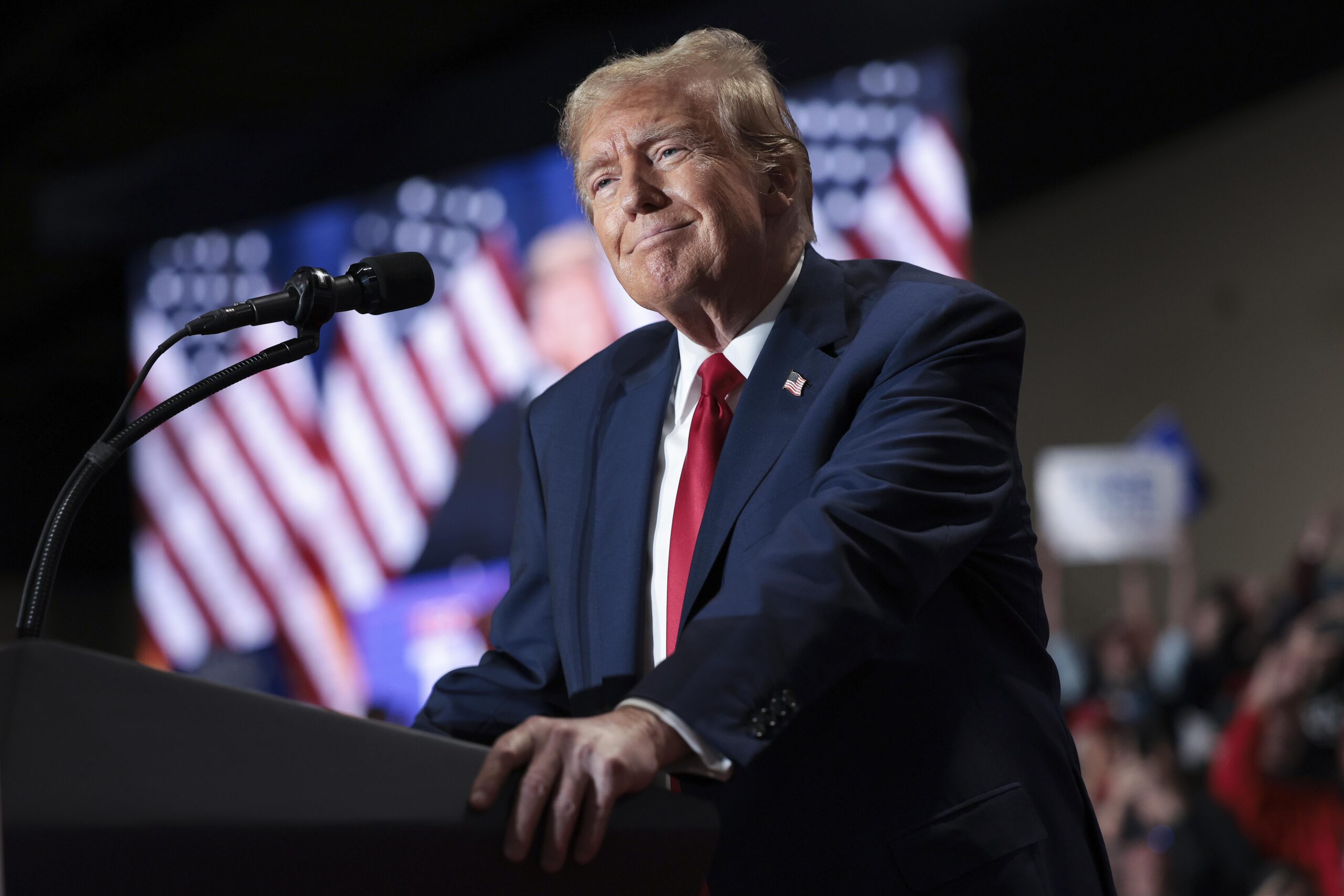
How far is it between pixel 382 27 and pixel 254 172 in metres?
0.97

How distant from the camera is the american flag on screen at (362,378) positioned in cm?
403

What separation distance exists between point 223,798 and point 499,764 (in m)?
0.15

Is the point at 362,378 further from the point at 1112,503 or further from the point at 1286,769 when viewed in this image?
the point at 1286,769

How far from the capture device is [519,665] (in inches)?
54.0

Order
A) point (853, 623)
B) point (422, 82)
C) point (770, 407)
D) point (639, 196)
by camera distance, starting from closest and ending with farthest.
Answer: point (853, 623)
point (770, 407)
point (639, 196)
point (422, 82)

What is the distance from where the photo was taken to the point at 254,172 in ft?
17.8

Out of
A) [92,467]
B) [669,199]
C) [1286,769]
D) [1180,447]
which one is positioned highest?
[669,199]

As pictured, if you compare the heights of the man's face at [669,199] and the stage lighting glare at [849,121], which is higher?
the stage lighting glare at [849,121]

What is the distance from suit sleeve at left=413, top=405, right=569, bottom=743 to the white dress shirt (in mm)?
134

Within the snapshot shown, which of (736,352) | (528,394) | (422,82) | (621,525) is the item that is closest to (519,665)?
(621,525)

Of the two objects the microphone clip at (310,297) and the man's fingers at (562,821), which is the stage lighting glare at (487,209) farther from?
the man's fingers at (562,821)

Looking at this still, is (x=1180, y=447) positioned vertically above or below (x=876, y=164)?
below

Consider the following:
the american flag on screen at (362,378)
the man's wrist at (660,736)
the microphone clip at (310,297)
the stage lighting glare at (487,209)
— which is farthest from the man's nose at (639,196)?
the stage lighting glare at (487,209)

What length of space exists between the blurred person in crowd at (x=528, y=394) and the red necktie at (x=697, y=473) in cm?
305
